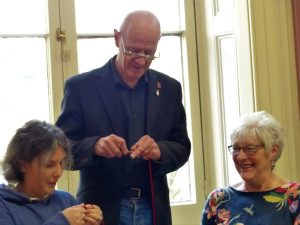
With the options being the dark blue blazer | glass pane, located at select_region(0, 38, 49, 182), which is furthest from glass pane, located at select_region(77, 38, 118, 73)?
the dark blue blazer

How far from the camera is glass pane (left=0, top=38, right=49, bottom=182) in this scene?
2.68 m

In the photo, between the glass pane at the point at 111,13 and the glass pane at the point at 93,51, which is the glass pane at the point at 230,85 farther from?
the glass pane at the point at 93,51

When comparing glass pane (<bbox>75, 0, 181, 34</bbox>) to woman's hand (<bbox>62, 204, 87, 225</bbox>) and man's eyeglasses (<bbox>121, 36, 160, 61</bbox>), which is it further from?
woman's hand (<bbox>62, 204, 87, 225</bbox>)

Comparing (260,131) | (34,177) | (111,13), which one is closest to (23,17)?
(111,13)

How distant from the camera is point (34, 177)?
176cm

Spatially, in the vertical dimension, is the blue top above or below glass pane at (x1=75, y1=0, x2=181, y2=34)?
below

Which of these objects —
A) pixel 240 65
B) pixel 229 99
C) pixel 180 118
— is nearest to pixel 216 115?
pixel 229 99

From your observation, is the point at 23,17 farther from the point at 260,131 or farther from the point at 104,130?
the point at 260,131

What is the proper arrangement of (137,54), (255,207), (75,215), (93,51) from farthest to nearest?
(93,51) < (255,207) < (137,54) < (75,215)

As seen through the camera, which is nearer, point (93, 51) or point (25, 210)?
point (25, 210)

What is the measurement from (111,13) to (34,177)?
4.24 ft

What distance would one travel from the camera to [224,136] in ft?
9.39

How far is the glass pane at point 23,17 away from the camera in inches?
105

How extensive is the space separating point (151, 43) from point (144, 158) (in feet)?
1.31
